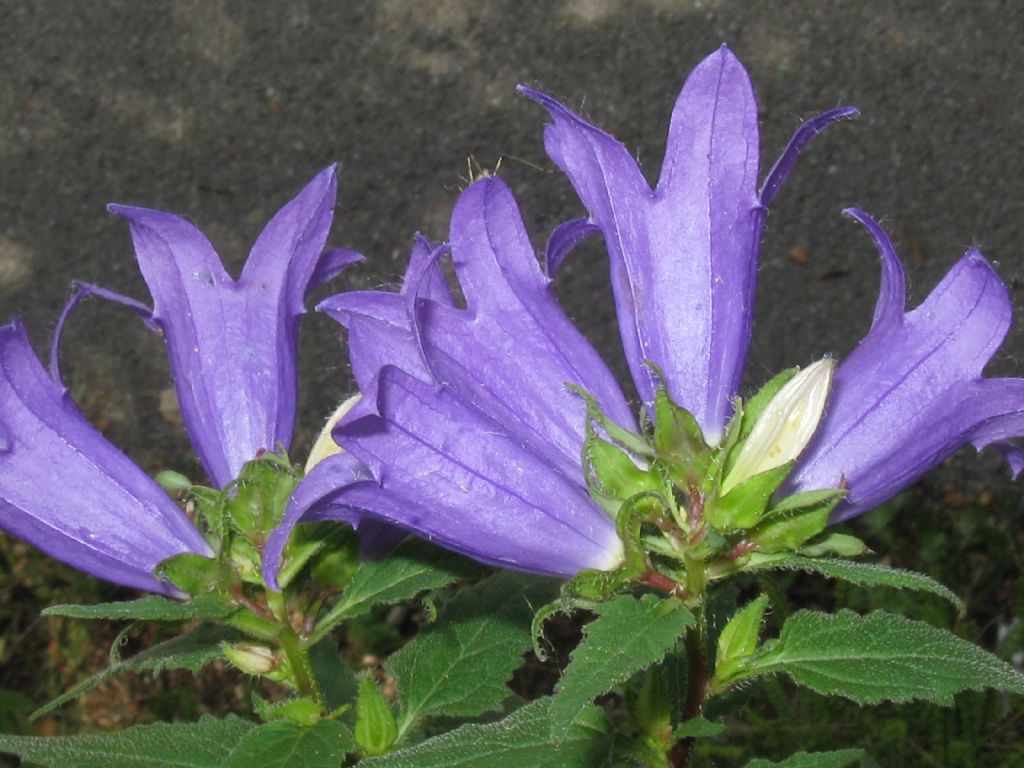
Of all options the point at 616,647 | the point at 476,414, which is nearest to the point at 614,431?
the point at 476,414

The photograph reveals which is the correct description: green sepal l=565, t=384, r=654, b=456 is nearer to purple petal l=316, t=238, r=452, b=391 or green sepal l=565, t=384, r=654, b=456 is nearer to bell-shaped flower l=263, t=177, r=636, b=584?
bell-shaped flower l=263, t=177, r=636, b=584

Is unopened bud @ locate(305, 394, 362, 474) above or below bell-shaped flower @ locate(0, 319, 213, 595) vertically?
above

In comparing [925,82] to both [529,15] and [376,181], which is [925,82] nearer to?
[529,15]

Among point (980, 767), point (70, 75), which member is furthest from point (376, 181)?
point (980, 767)

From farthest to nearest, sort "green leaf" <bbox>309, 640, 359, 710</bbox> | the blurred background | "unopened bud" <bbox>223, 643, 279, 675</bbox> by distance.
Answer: the blurred background → "green leaf" <bbox>309, 640, 359, 710</bbox> → "unopened bud" <bbox>223, 643, 279, 675</bbox>

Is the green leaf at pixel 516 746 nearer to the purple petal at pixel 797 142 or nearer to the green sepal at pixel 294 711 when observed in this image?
the green sepal at pixel 294 711

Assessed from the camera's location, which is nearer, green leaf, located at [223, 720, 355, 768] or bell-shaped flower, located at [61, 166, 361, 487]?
green leaf, located at [223, 720, 355, 768]

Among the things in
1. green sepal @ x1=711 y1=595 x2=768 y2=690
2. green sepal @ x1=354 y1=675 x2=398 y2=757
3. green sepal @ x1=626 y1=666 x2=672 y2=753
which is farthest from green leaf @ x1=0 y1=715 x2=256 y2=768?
green sepal @ x1=711 y1=595 x2=768 y2=690

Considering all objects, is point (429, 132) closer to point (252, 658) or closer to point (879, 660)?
point (252, 658)
